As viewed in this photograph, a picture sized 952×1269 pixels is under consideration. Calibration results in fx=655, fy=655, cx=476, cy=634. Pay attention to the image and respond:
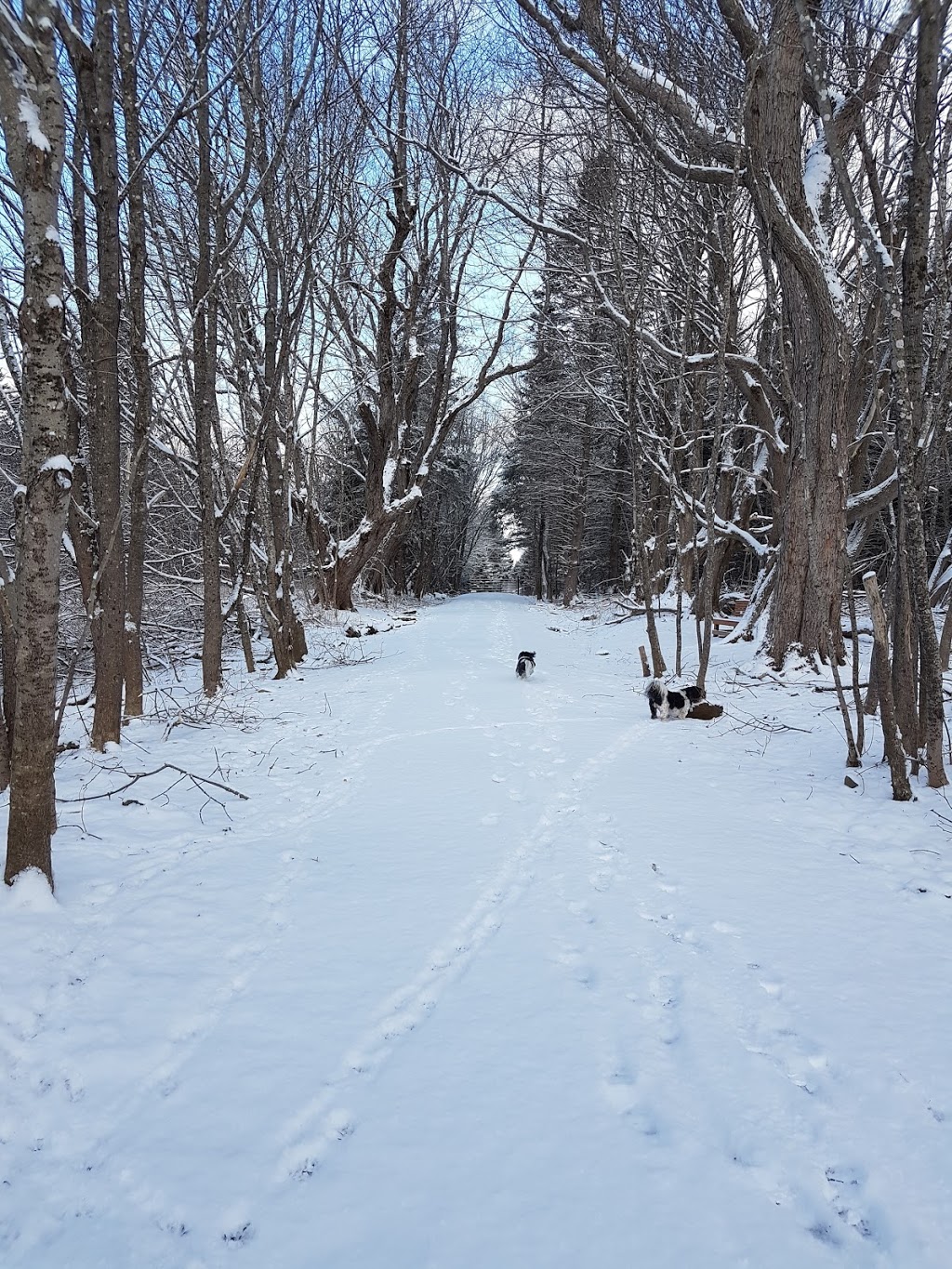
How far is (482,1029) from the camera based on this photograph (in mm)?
2264

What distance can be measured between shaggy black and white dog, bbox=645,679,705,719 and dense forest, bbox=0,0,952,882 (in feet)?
3.76

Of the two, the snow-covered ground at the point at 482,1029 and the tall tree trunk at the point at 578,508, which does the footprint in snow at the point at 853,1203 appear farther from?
the tall tree trunk at the point at 578,508

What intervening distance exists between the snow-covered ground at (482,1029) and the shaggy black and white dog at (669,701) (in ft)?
7.33

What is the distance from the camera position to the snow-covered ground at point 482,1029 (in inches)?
62.7

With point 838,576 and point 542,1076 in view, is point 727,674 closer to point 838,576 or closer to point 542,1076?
point 838,576

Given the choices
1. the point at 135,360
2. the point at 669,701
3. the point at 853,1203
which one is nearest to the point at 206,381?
the point at 135,360

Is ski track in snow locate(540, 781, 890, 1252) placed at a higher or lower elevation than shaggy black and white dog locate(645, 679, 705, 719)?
lower

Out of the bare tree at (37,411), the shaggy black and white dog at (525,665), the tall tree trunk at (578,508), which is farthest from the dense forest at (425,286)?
the tall tree trunk at (578,508)

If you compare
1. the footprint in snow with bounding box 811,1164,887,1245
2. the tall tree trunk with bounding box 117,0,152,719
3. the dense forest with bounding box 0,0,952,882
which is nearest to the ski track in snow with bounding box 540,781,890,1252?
the footprint in snow with bounding box 811,1164,887,1245

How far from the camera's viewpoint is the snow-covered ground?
159cm

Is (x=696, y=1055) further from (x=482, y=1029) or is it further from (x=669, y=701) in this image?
(x=669, y=701)

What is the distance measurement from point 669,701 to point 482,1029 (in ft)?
17.2

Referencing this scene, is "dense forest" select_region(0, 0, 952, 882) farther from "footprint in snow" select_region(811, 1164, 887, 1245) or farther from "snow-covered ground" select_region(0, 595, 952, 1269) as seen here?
"footprint in snow" select_region(811, 1164, 887, 1245)

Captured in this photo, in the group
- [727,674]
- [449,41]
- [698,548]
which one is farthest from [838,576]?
[449,41]
